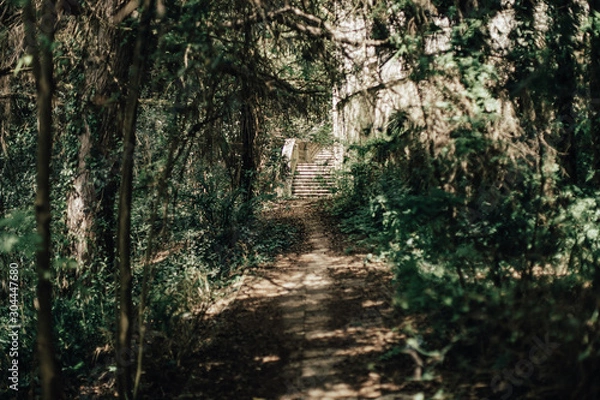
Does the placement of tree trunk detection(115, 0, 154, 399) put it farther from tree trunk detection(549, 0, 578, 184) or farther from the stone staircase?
the stone staircase

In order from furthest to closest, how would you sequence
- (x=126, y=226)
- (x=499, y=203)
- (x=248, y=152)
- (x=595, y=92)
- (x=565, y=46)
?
(x=248, y=152) → (x=595, y=92) → (x=565, y=46) → (x=499, y=203) → (x=126, y=226)

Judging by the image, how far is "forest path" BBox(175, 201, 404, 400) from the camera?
14.9 feet

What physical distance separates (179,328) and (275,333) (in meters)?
1.12

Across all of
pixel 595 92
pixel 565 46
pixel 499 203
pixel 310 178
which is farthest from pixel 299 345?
pixel 310 178

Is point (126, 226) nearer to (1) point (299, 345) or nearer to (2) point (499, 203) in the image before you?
(1) point (299, 345)

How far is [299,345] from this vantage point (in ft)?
17.6

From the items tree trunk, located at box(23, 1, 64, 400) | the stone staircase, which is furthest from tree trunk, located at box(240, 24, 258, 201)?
tree trunk, located at box(23, 1, 64, 400)

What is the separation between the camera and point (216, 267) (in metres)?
8.87

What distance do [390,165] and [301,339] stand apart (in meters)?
3.89

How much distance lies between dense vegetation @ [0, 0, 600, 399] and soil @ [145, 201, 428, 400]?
0.28 meters

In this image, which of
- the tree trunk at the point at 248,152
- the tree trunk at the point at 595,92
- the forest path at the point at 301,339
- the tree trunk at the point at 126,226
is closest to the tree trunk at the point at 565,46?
the tree trunk at the point at 595,92

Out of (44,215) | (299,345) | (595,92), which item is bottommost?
(299,345)

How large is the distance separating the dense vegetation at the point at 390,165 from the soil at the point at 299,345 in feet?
0.91

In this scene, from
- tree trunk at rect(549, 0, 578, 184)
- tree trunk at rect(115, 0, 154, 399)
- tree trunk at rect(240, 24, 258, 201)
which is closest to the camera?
tree trunk at rect(115, 0, 154, 399)
